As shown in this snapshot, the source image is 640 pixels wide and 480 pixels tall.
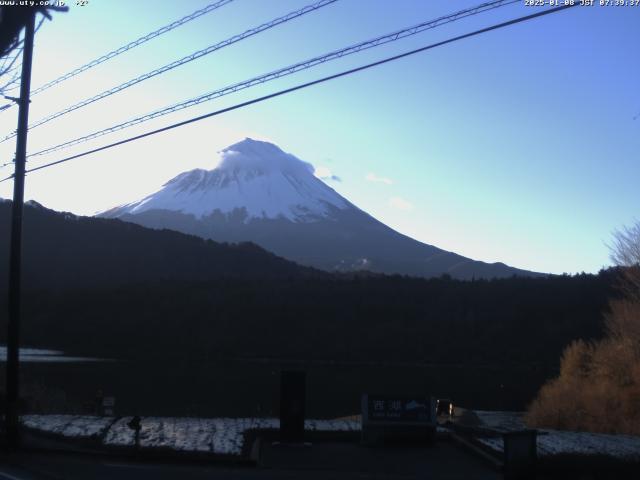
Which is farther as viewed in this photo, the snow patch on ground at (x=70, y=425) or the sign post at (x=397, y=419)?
the sign post at (x=397, y=419)

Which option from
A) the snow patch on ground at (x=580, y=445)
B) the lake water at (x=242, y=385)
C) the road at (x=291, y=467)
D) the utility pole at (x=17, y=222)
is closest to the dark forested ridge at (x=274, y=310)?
the lake water at (x=242, y=385)

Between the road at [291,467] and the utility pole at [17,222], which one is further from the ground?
the utility pole at [17,222]

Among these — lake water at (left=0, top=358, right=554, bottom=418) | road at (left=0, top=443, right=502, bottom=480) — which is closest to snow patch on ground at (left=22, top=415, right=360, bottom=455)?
road at (left=0, top=443, right=502, bottom=480)

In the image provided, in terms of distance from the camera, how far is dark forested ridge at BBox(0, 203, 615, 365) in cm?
9338

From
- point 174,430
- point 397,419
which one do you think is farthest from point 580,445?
point 174,430

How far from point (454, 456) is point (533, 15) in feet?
28.5

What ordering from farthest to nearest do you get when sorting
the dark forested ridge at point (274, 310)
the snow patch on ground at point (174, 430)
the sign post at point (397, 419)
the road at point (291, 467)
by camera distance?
the dark forested ridge at point (274, 310), the sign post at point (397, 419), the snow patch on ground at point (174, 430), the road at point (291, 467)

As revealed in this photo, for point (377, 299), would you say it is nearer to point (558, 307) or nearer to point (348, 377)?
point (558, 307)

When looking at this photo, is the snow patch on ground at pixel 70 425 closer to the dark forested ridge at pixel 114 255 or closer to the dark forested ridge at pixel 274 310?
the dark forested ridge at pixel 274 310

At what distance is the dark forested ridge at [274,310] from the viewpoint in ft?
306

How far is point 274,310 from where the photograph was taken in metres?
105

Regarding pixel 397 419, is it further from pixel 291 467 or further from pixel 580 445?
pixel 580 445

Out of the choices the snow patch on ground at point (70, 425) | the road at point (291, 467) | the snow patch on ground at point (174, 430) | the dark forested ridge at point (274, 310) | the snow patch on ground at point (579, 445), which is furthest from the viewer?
the dark forested ridge at point (274, 310)

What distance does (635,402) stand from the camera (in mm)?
29953
